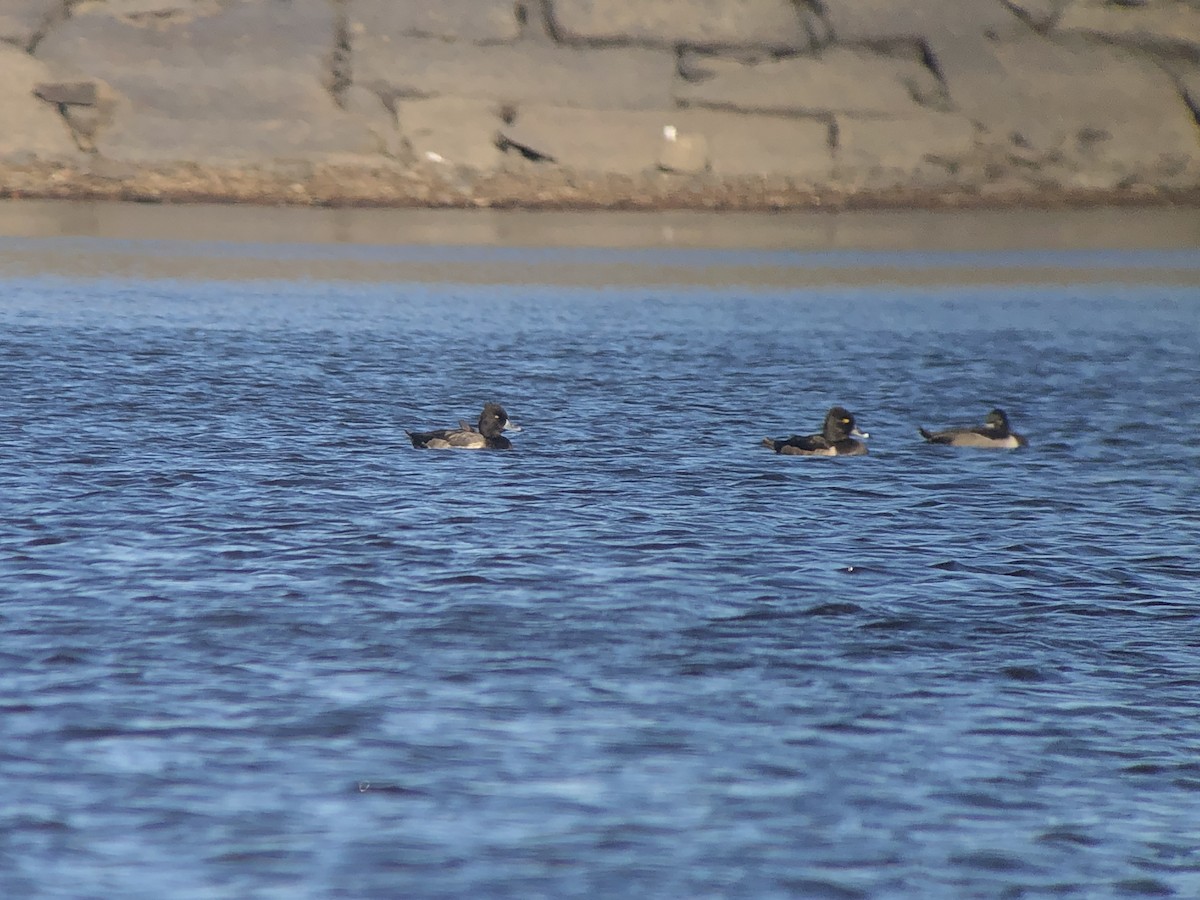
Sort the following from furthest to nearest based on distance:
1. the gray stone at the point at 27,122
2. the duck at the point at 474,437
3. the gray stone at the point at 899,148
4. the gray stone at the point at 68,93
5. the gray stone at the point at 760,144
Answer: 1. the gray stone at the point at 899,148
2. the gray stone at the point at 760,144
3. the gray stone at the point at 68,93
4. the gray stone at the point at 27,122
5. the duck at the point at 474,437

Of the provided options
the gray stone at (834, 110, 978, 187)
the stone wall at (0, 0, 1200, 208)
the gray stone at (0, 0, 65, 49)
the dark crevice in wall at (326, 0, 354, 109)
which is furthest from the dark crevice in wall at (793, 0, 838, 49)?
the gray stone at (0, 0, 65, 49)

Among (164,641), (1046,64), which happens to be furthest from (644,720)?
(1046,64)

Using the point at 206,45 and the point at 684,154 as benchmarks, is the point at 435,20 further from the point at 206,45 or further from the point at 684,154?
the point at 684,154

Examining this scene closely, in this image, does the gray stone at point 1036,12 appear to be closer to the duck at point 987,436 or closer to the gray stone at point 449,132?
the gray stone at point 449,132

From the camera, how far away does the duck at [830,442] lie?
49.3 ft

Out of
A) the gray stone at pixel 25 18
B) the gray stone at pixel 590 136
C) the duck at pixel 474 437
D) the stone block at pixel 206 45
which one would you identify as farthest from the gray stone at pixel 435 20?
the duck at pixel 474 437

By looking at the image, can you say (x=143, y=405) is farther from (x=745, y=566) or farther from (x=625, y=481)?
(x=745, y=566)

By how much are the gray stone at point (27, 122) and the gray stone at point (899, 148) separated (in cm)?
1747

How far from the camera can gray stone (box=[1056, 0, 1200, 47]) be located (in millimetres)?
47156

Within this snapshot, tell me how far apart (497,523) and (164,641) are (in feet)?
11.8

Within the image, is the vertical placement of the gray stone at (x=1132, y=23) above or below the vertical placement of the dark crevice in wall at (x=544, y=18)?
above

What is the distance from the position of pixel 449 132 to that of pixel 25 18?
10.4m

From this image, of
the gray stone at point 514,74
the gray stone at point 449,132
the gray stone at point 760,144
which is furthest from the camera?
the gray stone at point 760,144

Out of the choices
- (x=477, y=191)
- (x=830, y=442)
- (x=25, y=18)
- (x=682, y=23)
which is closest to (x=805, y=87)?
(x=682, y=23)
